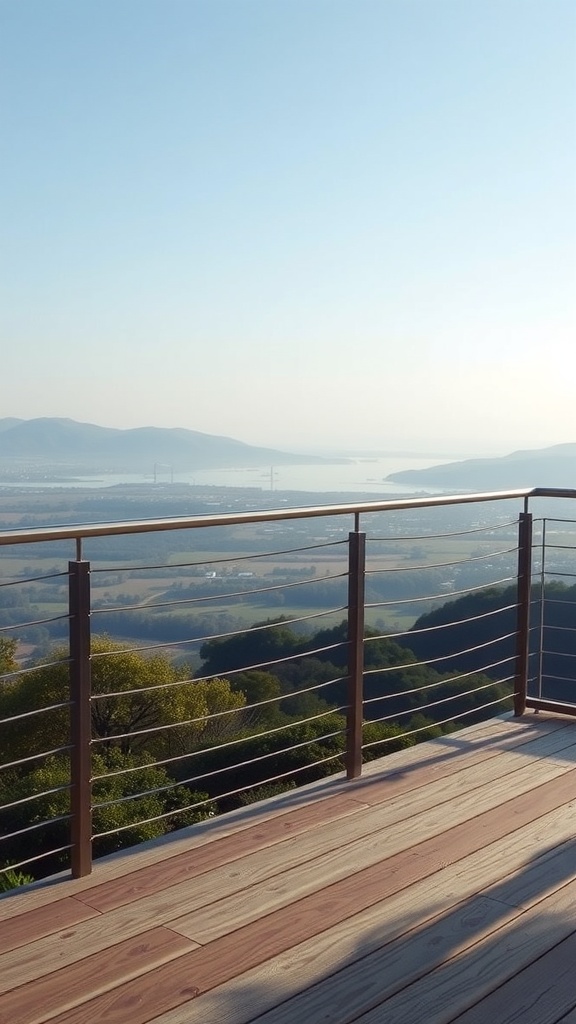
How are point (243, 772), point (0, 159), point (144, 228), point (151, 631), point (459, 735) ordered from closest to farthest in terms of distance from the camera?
point (459, 735) → point (243, 772) → point (151, 631) → point (144, 228) → point (0, 159)

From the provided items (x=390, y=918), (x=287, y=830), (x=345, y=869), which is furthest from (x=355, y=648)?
(x=390, y=918)

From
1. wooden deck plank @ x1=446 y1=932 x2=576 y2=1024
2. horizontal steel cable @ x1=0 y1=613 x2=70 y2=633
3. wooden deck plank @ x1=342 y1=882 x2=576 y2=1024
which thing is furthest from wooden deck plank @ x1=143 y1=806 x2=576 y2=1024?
horizontal steel cable @ x1=0 y1=613 x2=70 y2=633

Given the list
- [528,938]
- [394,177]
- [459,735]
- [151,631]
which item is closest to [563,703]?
[459,735]

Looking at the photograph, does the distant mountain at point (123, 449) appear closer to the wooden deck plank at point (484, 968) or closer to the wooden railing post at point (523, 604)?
the wooden railing post at point (523, 604)

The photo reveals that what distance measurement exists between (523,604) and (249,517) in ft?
5.39

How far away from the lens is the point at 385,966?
6.31 feet

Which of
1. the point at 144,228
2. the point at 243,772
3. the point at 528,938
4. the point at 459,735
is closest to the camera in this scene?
the point at 528,938

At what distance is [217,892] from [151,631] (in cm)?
1665

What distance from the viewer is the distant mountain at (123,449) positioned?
150 ft

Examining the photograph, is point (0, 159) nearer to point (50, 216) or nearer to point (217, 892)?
point (50, 216)

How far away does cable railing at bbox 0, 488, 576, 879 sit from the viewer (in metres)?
2.43

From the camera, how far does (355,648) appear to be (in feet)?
10.2

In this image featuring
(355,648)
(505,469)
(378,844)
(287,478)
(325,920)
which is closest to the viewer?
(325,920)

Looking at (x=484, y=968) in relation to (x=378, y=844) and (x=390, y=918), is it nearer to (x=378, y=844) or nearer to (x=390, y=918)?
(x=390, y=918)
